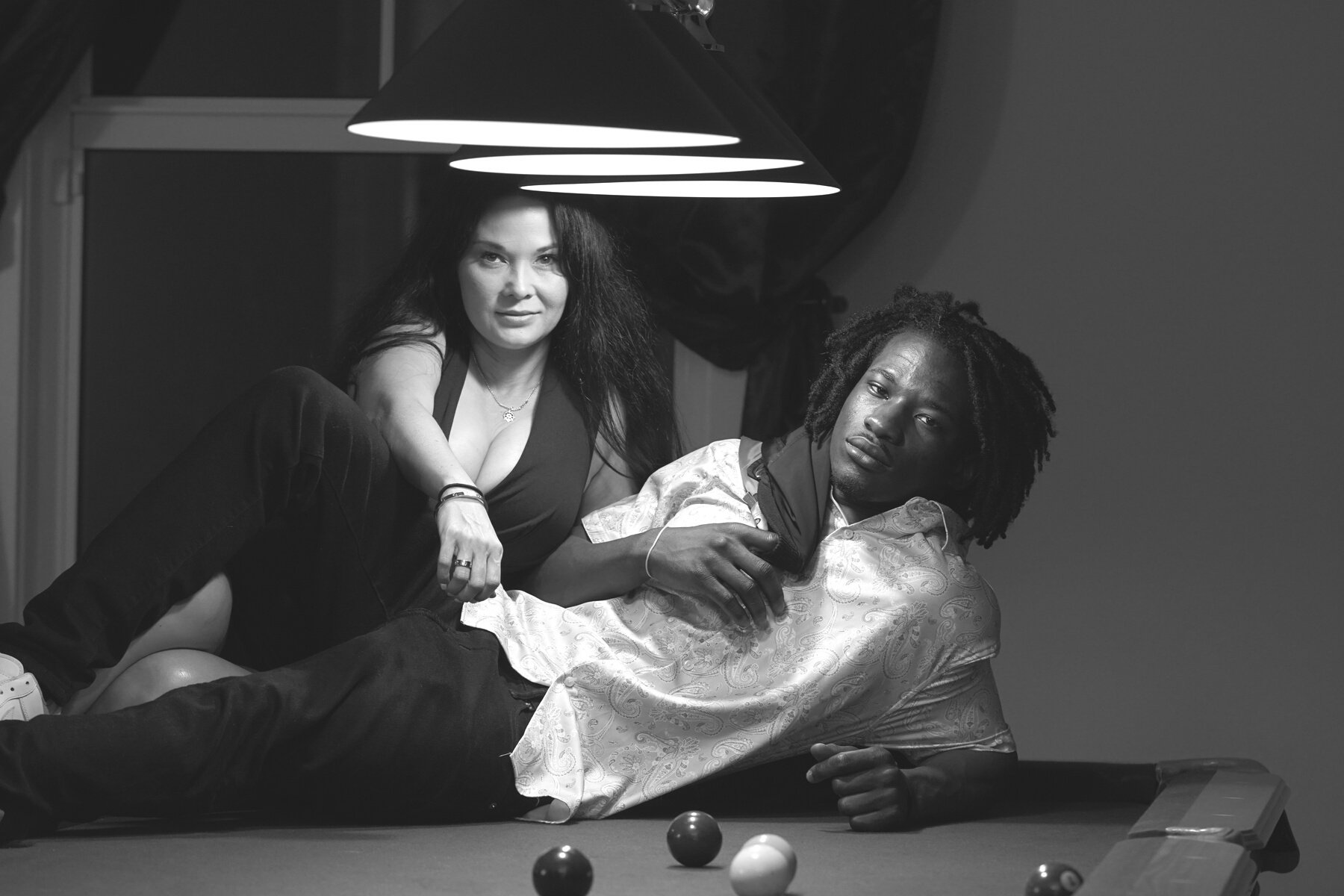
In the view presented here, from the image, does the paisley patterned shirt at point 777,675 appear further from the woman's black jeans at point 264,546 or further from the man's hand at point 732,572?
the woman's black jeans at point 264,546

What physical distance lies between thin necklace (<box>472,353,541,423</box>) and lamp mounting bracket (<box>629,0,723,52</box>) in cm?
84

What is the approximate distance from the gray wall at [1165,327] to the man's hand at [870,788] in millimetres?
1502

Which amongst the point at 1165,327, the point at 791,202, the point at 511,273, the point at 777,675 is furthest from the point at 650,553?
the point at 1165,327

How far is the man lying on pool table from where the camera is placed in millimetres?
1884

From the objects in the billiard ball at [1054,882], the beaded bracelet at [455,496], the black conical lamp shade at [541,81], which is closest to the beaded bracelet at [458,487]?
the beaded bracelet at [455,496]

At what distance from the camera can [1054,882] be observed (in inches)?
56.8

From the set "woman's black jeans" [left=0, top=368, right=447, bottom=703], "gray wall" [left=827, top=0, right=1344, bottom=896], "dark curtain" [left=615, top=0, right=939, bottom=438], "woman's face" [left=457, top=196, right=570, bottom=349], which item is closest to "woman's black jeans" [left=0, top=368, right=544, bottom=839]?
"woman's black jeans" [left=0, top=368, right=447, bottom=703]

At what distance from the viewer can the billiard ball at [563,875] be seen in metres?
1.42

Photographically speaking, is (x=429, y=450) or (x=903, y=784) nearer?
(x=903, y=784)

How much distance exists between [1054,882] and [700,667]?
31.1 inches

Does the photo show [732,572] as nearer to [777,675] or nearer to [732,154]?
[777,675]

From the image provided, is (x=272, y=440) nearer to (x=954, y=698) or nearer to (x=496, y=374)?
(x=496, y=374)

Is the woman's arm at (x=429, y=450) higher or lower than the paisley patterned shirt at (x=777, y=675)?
higher

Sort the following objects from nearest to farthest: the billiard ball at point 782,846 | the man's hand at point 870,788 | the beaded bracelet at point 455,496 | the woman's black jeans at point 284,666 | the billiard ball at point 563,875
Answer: the billiard ball at point 563,875 → the billiard ball at point 782,846 → the woman's black jeans at point 284,666 → the man's hand at point 870,788 → the beaded bracelet at point 455,496
